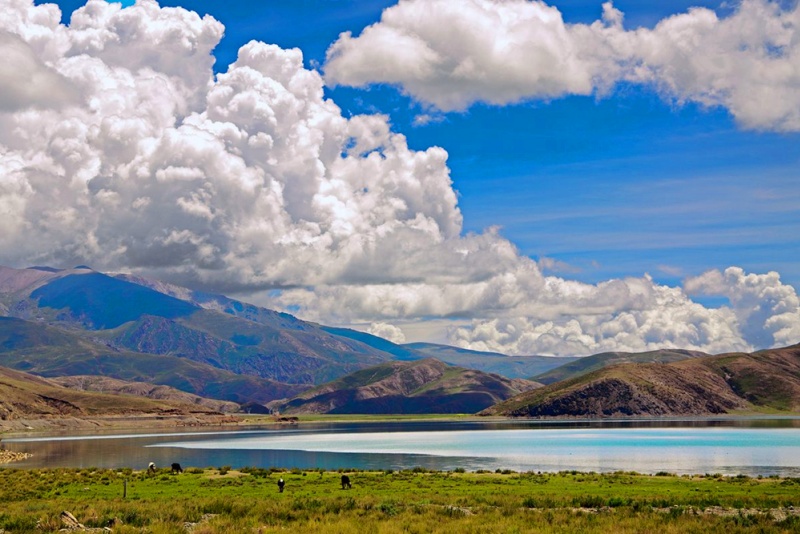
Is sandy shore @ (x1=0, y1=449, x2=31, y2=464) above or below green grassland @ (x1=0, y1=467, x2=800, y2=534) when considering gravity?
below

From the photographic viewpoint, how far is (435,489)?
57375 mm

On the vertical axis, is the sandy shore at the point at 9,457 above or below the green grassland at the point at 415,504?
below

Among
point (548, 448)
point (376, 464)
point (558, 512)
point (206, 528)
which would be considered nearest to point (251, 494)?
point (206, 528)

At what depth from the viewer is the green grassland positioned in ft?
119

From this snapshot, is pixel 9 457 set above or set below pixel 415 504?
below

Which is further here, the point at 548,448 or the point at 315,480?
the point at 548,448

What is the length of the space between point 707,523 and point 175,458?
300 ft

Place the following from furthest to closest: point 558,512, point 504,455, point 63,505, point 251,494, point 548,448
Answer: point 548,448, point 504,455, point 251,494, point 63,505, point 558,512

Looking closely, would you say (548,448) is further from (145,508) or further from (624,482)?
(145,508)

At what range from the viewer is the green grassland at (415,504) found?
119 ft

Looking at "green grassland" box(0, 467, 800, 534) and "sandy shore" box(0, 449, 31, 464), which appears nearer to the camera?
"green grassland" box(0, 467, 800, 534)

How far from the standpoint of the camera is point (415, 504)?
149ft

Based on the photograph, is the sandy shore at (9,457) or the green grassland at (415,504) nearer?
the green grassland at (415,504)

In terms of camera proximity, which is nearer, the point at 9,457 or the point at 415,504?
the point at 415,504
